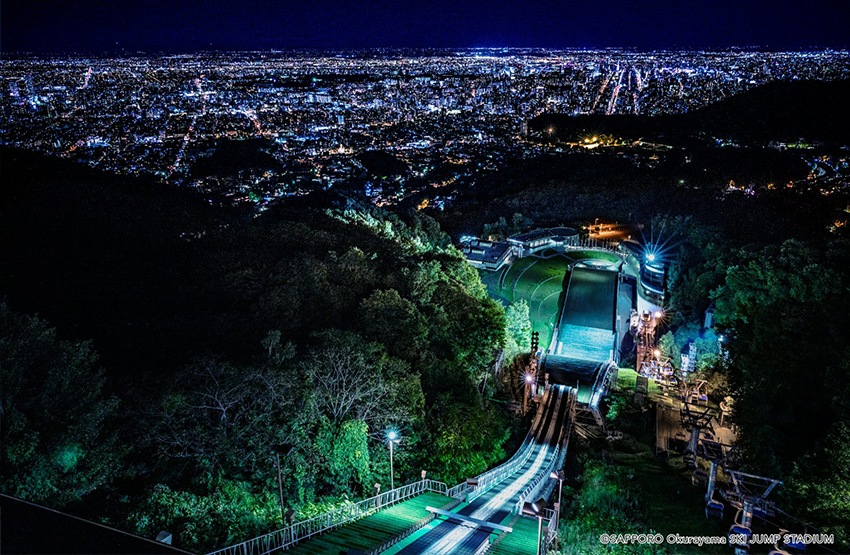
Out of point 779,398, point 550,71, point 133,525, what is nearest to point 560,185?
point 779,398

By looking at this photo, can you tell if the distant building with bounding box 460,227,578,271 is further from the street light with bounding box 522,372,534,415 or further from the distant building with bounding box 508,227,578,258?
the street light with bounding box 522,372,534,415

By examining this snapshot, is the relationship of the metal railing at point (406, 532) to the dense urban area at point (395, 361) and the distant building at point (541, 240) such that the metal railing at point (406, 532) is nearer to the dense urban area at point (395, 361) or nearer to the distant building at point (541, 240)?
the dense urban area at point (395, 361)

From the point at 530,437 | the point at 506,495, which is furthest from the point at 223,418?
the point at 530,437

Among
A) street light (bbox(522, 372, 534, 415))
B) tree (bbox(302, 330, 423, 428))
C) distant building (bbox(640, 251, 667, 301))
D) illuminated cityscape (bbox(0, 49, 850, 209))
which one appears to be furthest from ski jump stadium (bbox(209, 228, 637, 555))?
illuminated cityscape (bbox(0, 49, 850, 209))

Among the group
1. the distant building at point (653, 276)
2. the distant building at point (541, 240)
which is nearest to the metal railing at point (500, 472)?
the distant building at point (653, 276)

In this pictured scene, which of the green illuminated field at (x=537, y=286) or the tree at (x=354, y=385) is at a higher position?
the green illuminated field at (x=537, y=286)

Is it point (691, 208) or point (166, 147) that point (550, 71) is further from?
point (166, 147)
